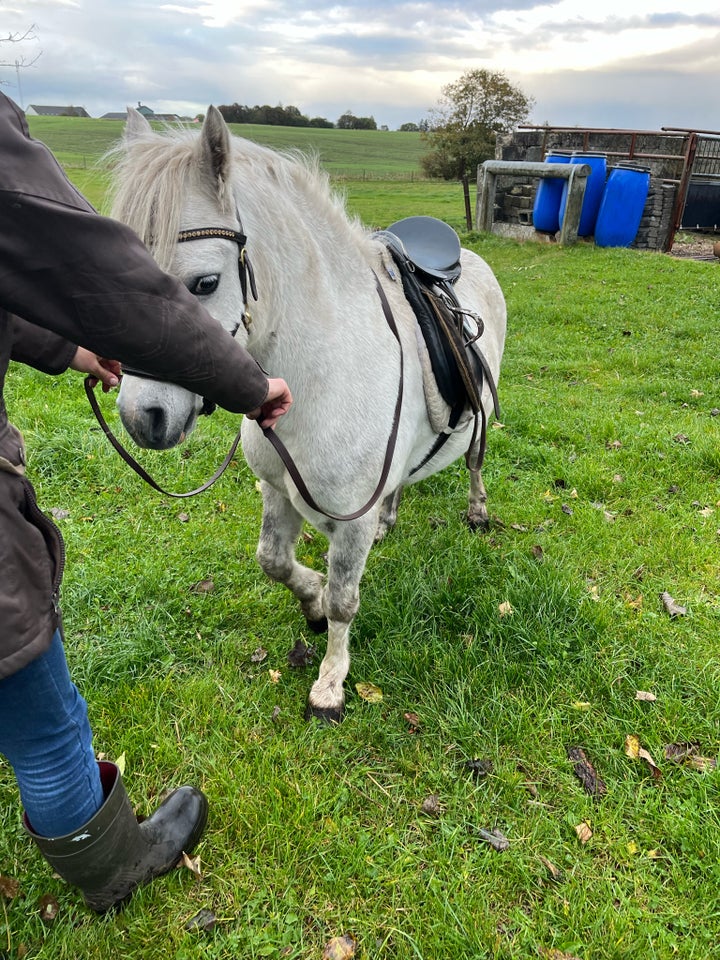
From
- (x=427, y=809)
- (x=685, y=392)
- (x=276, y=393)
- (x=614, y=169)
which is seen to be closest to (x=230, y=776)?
(x=427, y=809)

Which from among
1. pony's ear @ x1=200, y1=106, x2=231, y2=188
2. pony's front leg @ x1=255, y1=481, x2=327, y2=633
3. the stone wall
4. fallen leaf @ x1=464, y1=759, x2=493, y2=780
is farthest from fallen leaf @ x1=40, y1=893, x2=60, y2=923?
the stone wall

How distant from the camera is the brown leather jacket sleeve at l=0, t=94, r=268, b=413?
1.10 m

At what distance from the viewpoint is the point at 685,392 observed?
6.47 m

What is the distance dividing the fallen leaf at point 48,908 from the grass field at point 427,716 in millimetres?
34

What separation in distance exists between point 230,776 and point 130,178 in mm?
2201

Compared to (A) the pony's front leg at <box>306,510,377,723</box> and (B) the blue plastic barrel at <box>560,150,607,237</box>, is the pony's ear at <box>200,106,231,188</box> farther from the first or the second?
(B) the blue plastic barrel at <box>560,150,607,237</box>

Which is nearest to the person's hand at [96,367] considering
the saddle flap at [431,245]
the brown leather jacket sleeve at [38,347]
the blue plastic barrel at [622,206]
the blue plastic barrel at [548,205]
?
the brown leather jacket sleeve at [38,347]

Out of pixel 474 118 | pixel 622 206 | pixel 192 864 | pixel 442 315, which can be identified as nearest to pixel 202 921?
pixel 192 864

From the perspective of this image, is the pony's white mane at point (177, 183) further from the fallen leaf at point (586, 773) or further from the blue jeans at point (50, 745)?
the fallen leaf at point (586, 773)

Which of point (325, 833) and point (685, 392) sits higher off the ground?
point (685, 392)

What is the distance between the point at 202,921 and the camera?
2.04 m

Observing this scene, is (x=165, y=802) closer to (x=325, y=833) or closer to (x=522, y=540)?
(x=325, y=833)

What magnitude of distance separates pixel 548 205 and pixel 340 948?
14.6 meters

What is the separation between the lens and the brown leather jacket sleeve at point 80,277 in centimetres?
110
